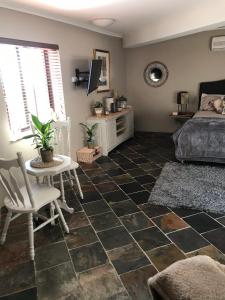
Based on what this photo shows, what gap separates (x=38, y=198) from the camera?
2.25 metres

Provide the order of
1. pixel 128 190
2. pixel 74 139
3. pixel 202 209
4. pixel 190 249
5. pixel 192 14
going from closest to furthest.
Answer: pixel 190 249 < pixel 202 209 < pixel 128 190 < pixel 192 14 < pixel 74 139

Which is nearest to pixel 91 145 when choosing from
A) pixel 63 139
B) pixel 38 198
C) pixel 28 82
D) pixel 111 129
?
pixel 111 129

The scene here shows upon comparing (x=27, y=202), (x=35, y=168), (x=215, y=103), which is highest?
(x=215, y=103)

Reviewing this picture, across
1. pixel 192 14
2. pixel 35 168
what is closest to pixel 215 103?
pixel 192 14

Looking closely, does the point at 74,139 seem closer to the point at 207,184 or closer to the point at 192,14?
the point at 207,184

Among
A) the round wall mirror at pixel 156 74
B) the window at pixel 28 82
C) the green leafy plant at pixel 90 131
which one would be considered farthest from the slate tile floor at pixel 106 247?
the round wall mirror at pixel 156 74

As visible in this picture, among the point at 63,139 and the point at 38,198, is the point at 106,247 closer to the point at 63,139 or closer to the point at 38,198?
the point at 38,198

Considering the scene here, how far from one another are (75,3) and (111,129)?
7.50ft

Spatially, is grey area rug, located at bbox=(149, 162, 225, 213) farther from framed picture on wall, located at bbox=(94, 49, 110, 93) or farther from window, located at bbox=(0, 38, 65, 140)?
framed picture on wall, located at bbox=(94, 49, 110, 93)

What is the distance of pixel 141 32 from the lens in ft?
15.8

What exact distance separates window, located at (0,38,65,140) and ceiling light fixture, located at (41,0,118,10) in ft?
1.86

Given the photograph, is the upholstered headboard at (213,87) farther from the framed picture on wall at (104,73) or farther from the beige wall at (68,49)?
the framed picture on wall at (104,73)

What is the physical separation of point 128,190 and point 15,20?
2487 millimetres

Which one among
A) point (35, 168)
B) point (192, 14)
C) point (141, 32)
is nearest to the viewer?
point (35, 168)
